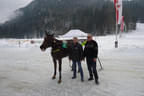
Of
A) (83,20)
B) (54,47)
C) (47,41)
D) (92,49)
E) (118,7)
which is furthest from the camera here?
(83,20)

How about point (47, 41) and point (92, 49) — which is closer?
point (92, 49)

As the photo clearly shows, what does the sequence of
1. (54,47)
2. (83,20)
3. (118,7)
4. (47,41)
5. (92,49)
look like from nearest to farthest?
(92,49) → (47,41) → (54,47) → (118,7) → (83,20)

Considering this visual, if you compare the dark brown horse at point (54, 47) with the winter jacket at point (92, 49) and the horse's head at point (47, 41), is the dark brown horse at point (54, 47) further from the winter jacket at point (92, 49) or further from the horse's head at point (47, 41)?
the winter jacket at point (92, 49)

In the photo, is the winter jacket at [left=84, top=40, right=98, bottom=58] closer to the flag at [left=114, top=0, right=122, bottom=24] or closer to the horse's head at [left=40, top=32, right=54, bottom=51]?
the horse's head at [left=40, top=32, right=54, bottom=51]

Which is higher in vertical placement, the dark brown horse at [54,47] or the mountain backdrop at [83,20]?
the mountain backdrop at [83,20]

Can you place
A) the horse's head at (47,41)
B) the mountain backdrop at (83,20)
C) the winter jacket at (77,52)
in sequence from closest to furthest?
the horse's head at (47,41)
the winter jacket at (77,52)
the mountain backdrop at (83,20)

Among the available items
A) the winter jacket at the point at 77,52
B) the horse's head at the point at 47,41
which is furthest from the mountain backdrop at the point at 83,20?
the winter jacket at the point at 77,52

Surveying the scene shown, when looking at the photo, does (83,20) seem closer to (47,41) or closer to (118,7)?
(118,7)

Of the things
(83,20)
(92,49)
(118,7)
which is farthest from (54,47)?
(83,20)

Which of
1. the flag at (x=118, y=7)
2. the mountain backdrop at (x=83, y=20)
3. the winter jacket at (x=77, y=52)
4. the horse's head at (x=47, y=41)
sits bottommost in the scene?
the winter jacket at (x=77, y=52)

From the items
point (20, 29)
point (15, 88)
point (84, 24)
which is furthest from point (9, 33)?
point (15, 88)

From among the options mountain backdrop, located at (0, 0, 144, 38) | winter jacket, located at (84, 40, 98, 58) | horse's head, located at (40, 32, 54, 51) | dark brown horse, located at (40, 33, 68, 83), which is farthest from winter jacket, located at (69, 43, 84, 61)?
mountain backdrop, located at (0, 0, 144, 38)

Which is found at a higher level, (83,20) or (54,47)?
(83,20)

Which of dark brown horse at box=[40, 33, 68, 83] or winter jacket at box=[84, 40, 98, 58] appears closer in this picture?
winter jacket at box=[84, 40, 98, 58]
